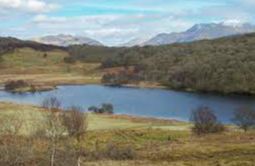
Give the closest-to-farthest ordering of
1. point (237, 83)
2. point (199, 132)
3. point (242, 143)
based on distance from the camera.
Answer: point (242, 143) < point (199, 132) < point (237, 83)

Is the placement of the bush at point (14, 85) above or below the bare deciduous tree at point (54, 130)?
below

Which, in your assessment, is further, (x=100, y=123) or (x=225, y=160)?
(x=100, y=123)

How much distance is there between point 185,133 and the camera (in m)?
62.3

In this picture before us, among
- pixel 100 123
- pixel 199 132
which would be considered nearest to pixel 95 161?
pixel 199 132

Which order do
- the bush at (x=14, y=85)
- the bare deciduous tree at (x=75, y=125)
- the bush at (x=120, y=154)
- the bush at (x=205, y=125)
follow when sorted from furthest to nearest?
1. the bush at (x=14, y=85)
2. the bush at (x=205, y=125)
3. the bare deciduous tree at (x=75, y=125)
4. the bush at (x=120, y=154)

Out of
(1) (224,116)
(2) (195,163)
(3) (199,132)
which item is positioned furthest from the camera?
(1) (224,116)

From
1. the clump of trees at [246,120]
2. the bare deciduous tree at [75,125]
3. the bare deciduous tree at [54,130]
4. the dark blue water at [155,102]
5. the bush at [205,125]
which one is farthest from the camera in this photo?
the dark blue water at [155,102]

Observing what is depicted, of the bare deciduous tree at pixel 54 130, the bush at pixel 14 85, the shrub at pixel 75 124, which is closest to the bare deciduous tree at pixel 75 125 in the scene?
the shrub at pixel 75 124

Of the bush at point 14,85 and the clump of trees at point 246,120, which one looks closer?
the clump of trees at point 246,120

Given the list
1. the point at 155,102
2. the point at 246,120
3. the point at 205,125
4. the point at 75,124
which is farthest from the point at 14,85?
the point at 75,124

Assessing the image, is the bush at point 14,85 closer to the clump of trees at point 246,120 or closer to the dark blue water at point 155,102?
the dark blue water at point 155,102

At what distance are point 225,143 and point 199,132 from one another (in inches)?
652

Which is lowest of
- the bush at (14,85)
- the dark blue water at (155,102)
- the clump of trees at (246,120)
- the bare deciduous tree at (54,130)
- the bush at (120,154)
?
the dark blue water at (155,102)

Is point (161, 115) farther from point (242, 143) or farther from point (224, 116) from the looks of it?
point (242, 143)
